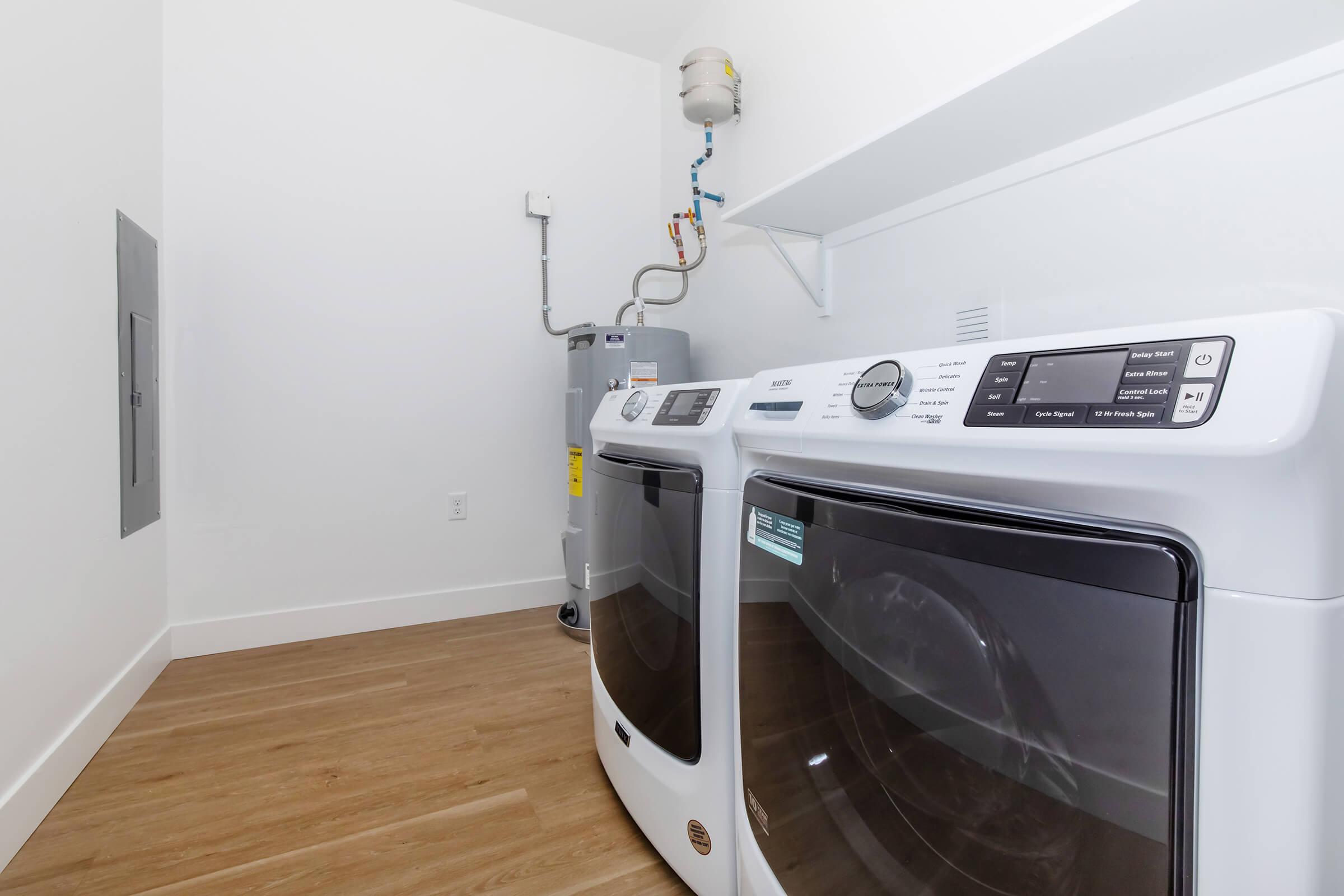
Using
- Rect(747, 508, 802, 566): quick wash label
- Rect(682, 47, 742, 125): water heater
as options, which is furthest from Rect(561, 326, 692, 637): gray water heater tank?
Rect(747, 508, 802, 566): quick wash label

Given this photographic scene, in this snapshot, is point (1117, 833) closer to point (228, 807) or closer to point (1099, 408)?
point (1099, 408)

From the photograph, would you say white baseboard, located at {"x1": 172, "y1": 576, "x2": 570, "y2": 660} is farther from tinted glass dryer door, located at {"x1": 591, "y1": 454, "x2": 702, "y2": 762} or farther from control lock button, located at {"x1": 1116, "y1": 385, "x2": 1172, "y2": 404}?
control lock button, located at {"x1": 1116, "y1": 385, "x2": 1172, "y2": 404}

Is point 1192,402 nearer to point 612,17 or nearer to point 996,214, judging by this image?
point 996,214

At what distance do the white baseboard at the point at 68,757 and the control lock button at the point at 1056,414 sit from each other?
1747 mm

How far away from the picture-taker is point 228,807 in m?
1.29

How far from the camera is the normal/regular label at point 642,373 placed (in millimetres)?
2219

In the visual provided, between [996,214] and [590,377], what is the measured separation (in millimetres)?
1397

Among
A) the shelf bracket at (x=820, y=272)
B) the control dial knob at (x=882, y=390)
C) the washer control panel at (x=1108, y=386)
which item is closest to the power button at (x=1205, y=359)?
the washer control panel at (x=1108, y=386)

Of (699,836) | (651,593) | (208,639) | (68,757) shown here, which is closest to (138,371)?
(208,639)

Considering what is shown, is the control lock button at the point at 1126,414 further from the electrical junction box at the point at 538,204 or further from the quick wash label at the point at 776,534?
the electrical junction box at the point at 538,204

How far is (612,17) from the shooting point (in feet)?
8.22

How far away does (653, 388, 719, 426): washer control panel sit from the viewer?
3.17 ft

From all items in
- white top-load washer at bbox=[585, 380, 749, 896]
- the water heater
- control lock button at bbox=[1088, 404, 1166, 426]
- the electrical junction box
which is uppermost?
the water heater

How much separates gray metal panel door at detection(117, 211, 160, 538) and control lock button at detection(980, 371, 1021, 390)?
213 centimetres
